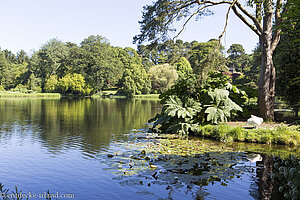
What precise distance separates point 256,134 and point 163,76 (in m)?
49.4

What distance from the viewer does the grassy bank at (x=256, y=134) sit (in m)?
10.1

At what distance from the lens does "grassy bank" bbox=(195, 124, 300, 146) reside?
399 inches

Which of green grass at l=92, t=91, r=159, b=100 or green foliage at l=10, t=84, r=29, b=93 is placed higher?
green foliage at l=10, t=84, r=29, b=93

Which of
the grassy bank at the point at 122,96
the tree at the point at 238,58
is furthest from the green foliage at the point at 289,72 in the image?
the tree at the point at 238,58

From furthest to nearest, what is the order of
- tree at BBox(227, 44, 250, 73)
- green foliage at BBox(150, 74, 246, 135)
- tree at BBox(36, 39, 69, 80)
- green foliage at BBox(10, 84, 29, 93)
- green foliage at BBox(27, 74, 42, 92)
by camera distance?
tree at BBox(227, 44, 250, 73) < tree at BBox(36, 39, 69, 80) < green foliage at BBox(27, 74, 42, 92) < green foliage at BBox(10, 84, 29, 93) < green foliage at BBox(150, 74, 246, 135)

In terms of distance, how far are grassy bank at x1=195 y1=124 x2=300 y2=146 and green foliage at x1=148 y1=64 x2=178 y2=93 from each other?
→ 44880 mm

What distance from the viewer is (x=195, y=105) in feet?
40.6

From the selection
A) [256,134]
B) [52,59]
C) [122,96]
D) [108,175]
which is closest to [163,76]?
[122,96]

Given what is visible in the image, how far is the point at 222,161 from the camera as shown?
763 centimetres

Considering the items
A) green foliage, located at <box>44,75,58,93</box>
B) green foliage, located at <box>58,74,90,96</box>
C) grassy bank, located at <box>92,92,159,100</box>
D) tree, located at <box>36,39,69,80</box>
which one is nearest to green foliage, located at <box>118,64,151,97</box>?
grassy bank, located at <box>92,92,159,100</box>

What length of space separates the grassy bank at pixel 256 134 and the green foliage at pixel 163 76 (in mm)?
44880

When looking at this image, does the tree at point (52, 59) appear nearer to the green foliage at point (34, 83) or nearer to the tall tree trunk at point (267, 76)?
the green foliage at point (34, 83)

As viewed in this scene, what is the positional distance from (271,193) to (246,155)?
11.1ft

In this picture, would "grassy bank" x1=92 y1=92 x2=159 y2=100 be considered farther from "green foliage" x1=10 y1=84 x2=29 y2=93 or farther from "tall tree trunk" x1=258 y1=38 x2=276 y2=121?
"tall tree trunk" x1=258 y1=38 x2=276 y2=121
